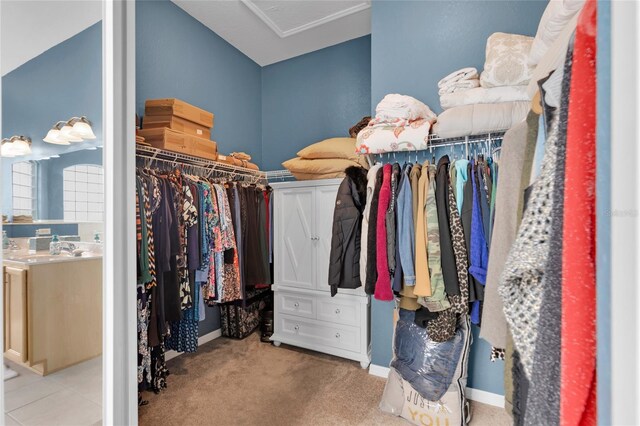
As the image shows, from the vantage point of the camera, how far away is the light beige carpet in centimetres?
177

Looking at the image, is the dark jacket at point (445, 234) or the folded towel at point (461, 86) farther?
the folded towel at point (461, 86)

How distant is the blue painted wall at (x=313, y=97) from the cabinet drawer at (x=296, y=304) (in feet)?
5.42

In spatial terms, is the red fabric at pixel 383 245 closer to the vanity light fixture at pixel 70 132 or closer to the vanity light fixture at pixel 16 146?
the vanity light fixture at pixel 70 132

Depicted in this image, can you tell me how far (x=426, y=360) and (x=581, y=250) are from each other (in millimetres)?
1607

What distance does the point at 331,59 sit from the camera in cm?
329

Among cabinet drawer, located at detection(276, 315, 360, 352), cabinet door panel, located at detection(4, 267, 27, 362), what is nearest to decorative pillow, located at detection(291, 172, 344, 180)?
cabinet drawer, located at detection(276, 315, 360, 352)

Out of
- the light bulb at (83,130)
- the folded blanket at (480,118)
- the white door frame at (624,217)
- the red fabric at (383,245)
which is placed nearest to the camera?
the white door frame at (624,217)

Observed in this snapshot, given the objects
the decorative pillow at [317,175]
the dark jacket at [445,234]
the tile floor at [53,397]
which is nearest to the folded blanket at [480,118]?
the dark jacket at [445,234]

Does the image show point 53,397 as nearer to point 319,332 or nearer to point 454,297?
point 454,297

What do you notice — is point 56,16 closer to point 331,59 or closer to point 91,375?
point 91,375

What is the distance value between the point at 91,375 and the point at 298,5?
2.98 metres

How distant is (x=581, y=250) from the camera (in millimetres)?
382

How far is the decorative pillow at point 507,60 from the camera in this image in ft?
5.10

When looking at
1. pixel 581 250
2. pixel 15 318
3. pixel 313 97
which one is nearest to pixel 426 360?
pixel 581 250
